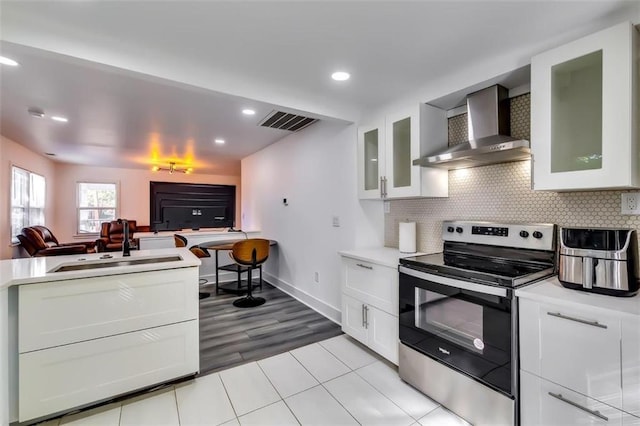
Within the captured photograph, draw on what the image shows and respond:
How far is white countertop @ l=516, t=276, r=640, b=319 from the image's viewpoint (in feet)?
3.86

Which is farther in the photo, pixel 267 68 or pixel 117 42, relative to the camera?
pixel 267 68

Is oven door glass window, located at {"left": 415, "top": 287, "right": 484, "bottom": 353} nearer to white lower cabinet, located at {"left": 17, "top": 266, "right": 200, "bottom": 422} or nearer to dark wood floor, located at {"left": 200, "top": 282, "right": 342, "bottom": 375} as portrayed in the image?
dark wood floor, located at {"left": 200, "top": 282, "right": 342, "bottom": 375}

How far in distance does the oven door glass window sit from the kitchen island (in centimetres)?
163

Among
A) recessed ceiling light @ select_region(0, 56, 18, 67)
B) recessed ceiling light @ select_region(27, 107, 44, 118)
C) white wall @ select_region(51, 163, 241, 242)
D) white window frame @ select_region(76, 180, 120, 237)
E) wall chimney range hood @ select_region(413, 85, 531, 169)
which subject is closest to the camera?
wall chimney range hood @ select_region(413, 85, 531, 169)

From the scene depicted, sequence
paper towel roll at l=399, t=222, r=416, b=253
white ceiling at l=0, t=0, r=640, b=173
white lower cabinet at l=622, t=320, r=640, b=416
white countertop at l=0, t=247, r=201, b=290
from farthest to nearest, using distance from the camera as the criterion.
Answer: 1. paper towel roll at l=399, t=222, r=416, b=253
2. white countertop at l=0, t=247, r=201, b=290
3. white ceiling at l=0, t=0, r=640, b=173
4. white lower cabinet at l=622, t=320, r=640, b=416

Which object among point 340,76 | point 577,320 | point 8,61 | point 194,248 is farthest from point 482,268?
point 194,248

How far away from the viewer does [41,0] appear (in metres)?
1.41

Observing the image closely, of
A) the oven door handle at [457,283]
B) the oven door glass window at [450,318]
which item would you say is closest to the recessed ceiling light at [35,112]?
the oven door handle at [457,283]

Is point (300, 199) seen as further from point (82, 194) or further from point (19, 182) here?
point (82, 194)

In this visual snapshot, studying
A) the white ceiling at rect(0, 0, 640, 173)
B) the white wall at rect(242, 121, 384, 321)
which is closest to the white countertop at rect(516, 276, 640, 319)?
the white ceiling at rect(0, 0, 640, 173)

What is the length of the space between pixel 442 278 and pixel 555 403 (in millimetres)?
736

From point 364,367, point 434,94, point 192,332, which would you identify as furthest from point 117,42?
point 364,367

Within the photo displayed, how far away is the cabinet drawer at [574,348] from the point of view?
117 cm

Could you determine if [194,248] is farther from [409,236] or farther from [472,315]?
[472,315]
